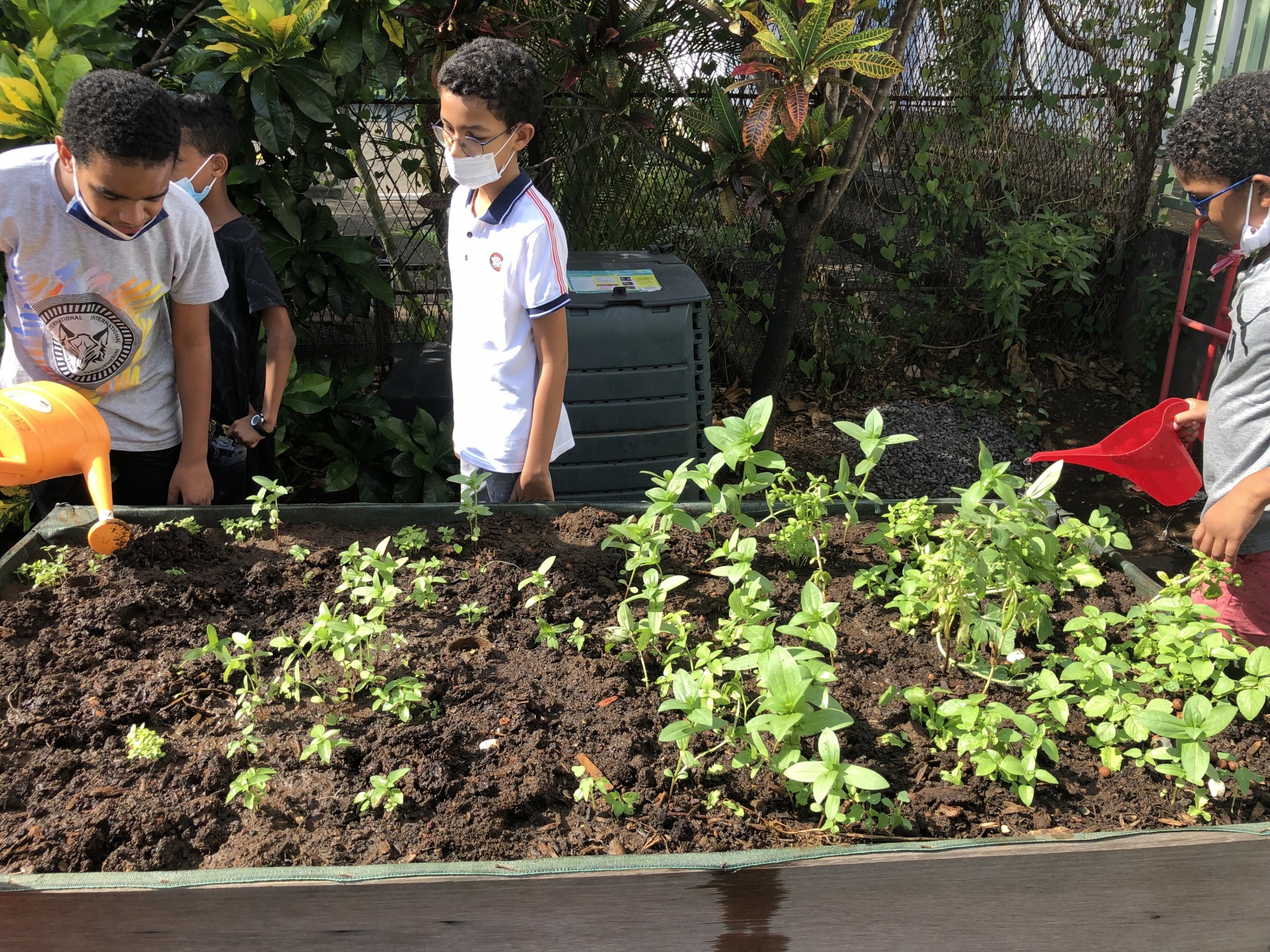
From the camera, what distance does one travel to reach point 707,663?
1742mm

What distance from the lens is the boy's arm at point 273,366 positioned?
2621 mm

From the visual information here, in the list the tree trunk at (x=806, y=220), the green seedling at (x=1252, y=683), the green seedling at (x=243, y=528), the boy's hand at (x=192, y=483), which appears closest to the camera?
the green seedling at (x=1252, y=683)

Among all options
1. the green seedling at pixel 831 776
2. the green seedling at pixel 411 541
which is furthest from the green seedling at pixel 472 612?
the green seedling at pixel 831 776

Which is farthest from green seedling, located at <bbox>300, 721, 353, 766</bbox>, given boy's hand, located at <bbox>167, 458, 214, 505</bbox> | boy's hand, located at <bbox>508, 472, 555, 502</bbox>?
boy's hand, located at <bbox>167, 458, 214, 505</bbox>

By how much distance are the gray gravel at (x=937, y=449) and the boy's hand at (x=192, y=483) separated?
3086mm

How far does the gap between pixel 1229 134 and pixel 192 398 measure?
2449 millimetres

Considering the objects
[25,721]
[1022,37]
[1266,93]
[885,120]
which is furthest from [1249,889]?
[1022,37]

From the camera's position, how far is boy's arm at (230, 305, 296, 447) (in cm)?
262

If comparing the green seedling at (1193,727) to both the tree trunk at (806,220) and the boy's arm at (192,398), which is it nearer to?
the boy's arm at (192,398)

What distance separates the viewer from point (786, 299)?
4.42 metres

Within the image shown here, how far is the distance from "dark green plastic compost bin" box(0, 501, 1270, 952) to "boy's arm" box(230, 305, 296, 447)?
1.54 m

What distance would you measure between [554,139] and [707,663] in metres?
3.47

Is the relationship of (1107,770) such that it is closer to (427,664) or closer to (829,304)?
(427,664)

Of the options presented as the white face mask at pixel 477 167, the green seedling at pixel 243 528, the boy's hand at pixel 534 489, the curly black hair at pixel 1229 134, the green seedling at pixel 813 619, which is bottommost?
the green seedling at pixel 243 528
